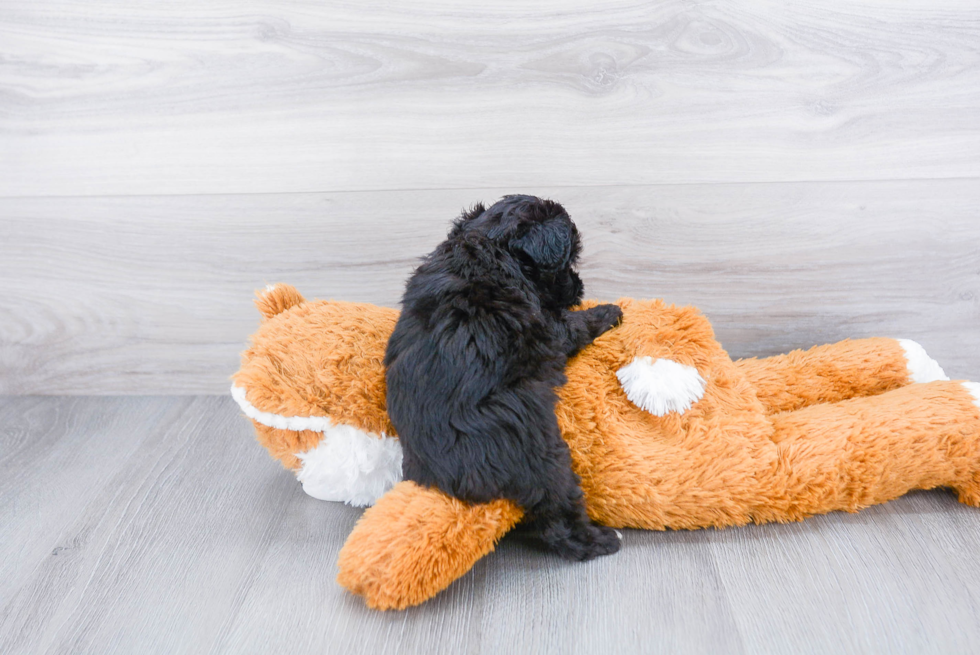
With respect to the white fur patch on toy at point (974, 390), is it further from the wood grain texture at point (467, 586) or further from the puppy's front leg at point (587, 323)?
the puppy's front leg at point (587, 323)

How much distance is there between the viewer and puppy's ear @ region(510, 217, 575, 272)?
2.92 feet

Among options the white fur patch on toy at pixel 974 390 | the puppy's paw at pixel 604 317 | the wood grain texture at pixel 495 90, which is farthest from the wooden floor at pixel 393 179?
the puppy's paw at pixel 604 317

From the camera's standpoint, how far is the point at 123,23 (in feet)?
4.02

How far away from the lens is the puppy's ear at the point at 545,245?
89 cm

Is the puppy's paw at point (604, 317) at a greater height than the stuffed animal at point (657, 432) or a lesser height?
greater

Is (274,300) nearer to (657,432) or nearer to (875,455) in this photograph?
(657,432)

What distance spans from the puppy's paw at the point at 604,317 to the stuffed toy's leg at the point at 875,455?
29cm

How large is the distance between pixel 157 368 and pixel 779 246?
132 cm

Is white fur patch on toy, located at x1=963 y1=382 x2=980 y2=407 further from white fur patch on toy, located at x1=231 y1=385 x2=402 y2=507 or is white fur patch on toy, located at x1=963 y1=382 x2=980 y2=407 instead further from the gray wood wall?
white fur patch on toy, located at x1=231 y1=385 x2=402 y2=507

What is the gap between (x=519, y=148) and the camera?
1.23 metres

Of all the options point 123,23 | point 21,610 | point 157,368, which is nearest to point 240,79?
point 123,23

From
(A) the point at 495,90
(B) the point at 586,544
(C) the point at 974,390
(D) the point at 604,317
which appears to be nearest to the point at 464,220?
(D) the point at 604,317

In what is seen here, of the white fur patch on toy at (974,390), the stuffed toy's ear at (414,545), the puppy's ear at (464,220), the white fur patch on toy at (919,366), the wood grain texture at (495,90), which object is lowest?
the stuffed toy's ear at (414,545)

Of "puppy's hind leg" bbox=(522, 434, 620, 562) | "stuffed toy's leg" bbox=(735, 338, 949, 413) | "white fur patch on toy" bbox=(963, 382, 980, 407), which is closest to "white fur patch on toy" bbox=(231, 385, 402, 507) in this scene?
"puppy's hind leg" bbox=(522, 434, 620, 562)
